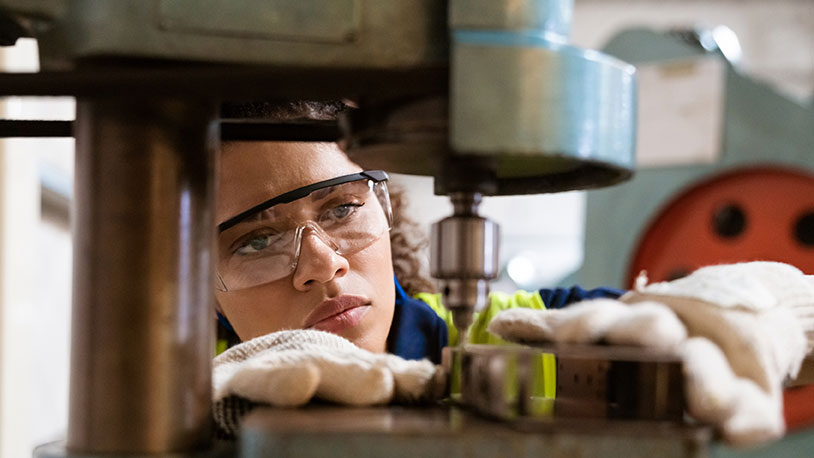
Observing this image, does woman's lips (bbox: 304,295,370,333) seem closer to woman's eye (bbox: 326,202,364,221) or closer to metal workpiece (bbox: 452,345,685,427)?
woman's eye (bbox: 326,202,364,221)

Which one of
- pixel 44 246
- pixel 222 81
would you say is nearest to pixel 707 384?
pixel 222 81

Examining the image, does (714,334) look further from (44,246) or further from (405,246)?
(44,246)

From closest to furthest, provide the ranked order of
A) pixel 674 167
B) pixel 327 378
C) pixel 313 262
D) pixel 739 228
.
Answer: pixel 327 378, pixel 313 262, pixel 739 228, pixel 674 167

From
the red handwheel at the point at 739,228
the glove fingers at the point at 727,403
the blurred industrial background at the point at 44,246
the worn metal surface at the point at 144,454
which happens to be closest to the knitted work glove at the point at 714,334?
the glove fingers at the point at 727,403

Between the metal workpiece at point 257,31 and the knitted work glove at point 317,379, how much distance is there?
0.22 meters

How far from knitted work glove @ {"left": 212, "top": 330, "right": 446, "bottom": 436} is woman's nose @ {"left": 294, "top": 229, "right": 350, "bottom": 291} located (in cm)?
44

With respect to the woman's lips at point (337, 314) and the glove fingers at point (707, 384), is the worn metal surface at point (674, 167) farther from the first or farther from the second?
the glove fingers at point (707, 384)

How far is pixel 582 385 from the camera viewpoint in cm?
69

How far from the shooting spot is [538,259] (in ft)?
17.3

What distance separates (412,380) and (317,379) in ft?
0.29

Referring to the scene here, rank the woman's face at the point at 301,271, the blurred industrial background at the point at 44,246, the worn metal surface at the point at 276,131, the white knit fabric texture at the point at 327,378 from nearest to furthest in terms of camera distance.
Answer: the white knit fabric texture at the point at 327,378 < the worn metal surface at the point at 276,131 < the woman's face at the point at 301,271 < the blurred industrial background at the point at 44,246

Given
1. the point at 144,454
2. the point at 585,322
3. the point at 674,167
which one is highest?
the point at 674,167

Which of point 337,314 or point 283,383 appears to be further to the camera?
point 337,314

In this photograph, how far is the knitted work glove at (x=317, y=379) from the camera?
0.58 m
